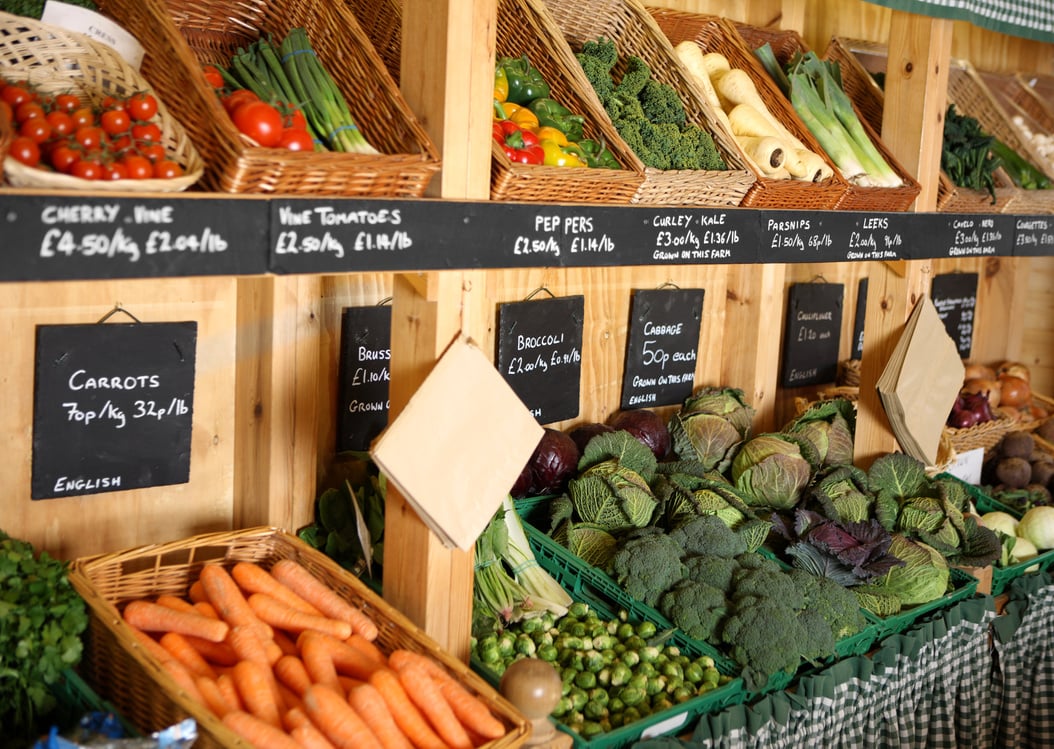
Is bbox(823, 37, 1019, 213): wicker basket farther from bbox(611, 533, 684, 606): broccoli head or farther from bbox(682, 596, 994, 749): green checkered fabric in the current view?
bbox(611, 533, 684, 606): broccoli head

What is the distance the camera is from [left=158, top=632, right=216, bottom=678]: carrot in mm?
1962

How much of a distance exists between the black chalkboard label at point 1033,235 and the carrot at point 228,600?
9.57 feet

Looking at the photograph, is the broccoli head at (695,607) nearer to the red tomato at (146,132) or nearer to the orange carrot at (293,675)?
the orange carrot at (293,675)

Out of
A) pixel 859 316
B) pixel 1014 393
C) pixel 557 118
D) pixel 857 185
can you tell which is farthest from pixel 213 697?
pixel 1014 393

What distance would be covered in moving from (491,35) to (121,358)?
1.07 meters

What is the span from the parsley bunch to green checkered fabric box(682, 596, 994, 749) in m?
1.27

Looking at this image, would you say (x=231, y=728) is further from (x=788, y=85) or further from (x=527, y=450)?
(x=788, y=85)

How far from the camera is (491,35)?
200cm

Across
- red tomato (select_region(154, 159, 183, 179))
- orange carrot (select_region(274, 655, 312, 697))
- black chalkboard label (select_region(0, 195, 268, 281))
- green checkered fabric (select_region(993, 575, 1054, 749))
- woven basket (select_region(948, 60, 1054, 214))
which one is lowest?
green checkered fabric (select_region(993, 575, 1054, 749))

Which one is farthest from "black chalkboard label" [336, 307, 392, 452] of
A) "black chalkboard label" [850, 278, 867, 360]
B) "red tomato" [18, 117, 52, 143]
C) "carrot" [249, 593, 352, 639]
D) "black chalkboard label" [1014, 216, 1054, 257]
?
"black chalkboard label" [850, 278, 867, 360]

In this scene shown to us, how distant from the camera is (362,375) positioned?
2.70 m

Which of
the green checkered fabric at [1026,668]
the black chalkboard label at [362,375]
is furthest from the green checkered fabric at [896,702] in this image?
the black chalkboard label at [362,375]

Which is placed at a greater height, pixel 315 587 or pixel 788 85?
pixel 788 85

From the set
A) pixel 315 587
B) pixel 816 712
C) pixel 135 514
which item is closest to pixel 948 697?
pixel 816 712
